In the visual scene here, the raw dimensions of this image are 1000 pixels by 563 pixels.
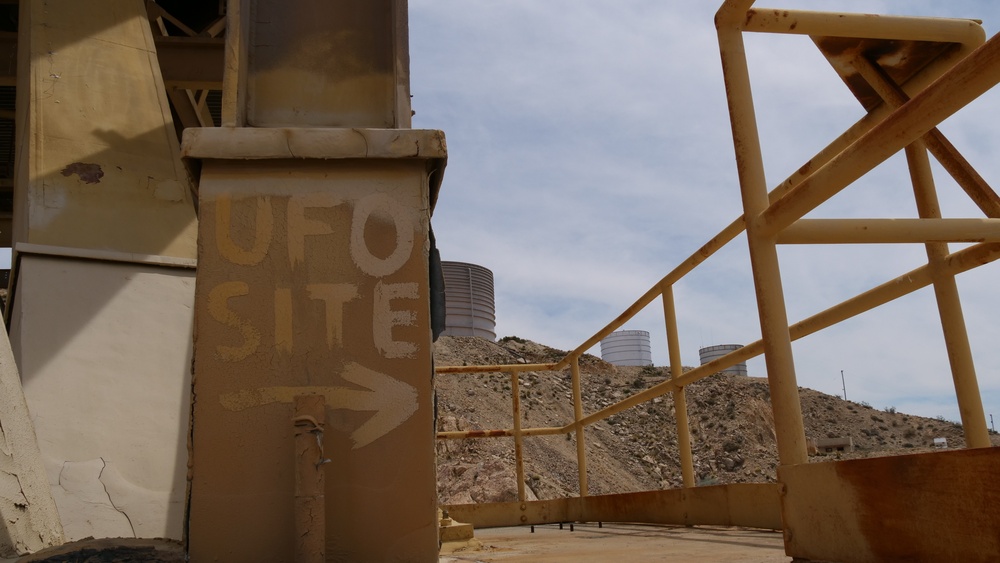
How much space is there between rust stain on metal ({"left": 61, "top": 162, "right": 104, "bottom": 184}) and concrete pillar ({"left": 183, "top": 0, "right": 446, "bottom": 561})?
2.65m

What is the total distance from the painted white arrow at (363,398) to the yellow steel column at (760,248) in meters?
1.01

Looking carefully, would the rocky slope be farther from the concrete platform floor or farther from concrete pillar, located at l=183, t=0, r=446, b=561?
concrete pillar, located at l=183, t=0, r=446, b=561

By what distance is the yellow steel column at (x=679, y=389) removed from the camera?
411cm

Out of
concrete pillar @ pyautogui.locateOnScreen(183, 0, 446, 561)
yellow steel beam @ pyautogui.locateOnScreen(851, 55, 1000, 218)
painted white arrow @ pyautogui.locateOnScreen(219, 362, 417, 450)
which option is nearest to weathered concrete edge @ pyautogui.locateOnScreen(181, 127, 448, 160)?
concrete pillar @ pyautogui.locateOnScreen(183, 0, 446, 561)

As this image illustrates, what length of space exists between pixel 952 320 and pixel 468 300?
2871 centimetres

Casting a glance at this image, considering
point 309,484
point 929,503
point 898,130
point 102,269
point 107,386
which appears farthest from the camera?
point 102,269

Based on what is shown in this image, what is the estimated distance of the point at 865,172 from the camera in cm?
164

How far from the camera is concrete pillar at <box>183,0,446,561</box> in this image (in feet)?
7.16

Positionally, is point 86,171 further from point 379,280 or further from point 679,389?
point 679,389

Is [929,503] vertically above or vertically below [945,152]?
below

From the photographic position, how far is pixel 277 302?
2311mm

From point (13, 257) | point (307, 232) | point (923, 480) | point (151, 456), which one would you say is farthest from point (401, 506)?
point (13, 257)

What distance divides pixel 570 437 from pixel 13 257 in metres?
20.2

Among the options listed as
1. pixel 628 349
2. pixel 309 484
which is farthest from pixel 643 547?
pixel 628 349
